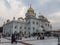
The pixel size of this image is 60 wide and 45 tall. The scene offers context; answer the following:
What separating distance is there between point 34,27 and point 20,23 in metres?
7.79

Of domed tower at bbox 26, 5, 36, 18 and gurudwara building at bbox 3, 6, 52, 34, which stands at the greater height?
domed tower at bbox 26, 5, 36, 18

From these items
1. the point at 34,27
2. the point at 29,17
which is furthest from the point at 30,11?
the point at 34,27

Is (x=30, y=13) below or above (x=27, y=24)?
above

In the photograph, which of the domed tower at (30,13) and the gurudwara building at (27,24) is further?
the domed tower at (30,13)

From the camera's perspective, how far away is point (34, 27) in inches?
3014

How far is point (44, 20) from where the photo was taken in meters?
85.6

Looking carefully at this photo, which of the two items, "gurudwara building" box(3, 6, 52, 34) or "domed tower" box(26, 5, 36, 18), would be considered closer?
"gurudwara building" box(3, 6, 52, 34)

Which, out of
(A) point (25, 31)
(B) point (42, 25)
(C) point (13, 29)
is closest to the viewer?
(C) point (13, 29)

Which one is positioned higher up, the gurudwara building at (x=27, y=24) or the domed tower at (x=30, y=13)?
the domed tower at (x=30, y=13)

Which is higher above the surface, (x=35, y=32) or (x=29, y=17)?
(x=29, y=17)

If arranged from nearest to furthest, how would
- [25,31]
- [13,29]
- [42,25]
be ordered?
[13,29]
[25,31]
[42,25]

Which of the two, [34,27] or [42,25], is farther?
[42,25]

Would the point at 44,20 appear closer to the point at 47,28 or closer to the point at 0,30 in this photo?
the point at 47,28

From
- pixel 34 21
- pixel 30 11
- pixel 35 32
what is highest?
pixel 30 11
